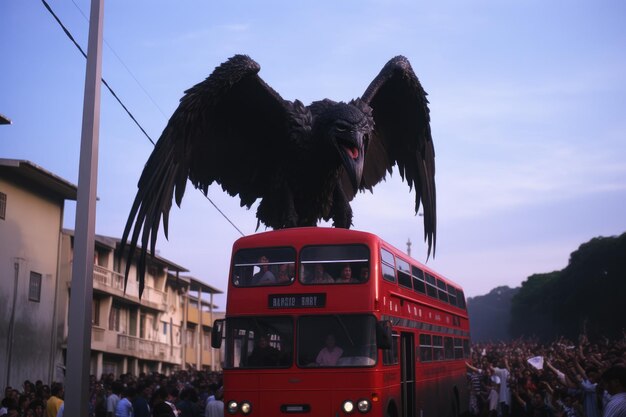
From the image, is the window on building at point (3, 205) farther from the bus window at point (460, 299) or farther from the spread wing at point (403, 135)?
the spread wing at point (403, 135)

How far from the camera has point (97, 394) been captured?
709 inches

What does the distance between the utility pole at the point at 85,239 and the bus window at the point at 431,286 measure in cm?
681

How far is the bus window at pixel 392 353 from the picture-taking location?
32.3 ft

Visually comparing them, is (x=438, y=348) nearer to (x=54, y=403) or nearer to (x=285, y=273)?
(x=285, y=273)

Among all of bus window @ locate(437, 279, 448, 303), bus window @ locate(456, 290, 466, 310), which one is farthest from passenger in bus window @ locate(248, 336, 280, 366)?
bus window @ locate(456, 290, 466, 310)

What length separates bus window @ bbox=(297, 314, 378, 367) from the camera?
31.1 ft

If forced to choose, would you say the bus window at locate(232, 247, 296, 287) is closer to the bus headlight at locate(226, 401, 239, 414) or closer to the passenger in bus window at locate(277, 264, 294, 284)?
the passenger in bus window at locate(277, 264, 294, 284)

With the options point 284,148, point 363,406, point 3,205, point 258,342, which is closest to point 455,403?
point 284,148

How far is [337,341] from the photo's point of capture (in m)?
9.62

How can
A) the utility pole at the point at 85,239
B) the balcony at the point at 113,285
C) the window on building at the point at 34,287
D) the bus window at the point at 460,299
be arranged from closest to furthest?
the utility pole at the point at 85,239 → the bus window at the point at 460,299 → the window on building at the point at 34,287 → the balcony at the point at 113,285

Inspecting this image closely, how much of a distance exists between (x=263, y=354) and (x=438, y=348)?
17.1 feet

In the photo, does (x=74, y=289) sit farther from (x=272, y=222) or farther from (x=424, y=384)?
(x=424, y=384)

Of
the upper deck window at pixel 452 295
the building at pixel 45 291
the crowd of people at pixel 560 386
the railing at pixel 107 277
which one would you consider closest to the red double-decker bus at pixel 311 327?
the crowd of people at pixel 560 386

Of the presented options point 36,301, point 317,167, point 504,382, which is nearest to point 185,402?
point 317,167
